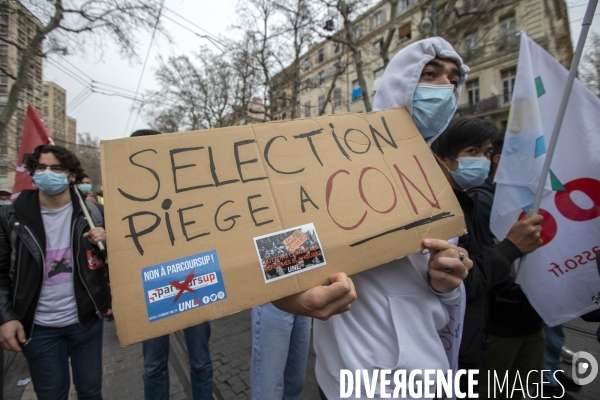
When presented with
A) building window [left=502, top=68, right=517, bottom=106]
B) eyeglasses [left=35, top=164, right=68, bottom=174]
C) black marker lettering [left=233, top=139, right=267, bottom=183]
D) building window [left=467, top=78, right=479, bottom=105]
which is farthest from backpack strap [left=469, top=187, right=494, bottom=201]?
building window [left=467, top=78, right=479, bottom=105]

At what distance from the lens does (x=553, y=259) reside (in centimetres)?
178

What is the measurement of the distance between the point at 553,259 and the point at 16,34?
9.28m

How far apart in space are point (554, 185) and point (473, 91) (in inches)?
862

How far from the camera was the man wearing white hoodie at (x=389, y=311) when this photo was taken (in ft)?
2.85

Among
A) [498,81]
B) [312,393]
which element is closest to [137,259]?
[312,393]

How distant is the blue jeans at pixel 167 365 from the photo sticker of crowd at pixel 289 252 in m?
1.66

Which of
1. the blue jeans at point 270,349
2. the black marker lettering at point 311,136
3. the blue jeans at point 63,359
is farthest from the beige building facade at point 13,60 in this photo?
the black marker lettering at point 311,136

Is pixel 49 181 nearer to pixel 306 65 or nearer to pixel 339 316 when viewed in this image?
pixel 339 316

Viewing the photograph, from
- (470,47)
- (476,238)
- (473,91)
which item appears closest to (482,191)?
(476,238)

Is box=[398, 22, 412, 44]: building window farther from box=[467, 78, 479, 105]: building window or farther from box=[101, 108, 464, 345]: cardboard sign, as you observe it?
box=[101, 108, 464, 345]: cardboard sign

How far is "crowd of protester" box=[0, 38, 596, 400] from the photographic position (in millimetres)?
1028

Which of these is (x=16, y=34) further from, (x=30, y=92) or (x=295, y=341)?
(x=295, y=341)

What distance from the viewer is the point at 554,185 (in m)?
1.83

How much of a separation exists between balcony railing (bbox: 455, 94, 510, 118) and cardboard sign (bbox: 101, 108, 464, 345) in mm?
20675
